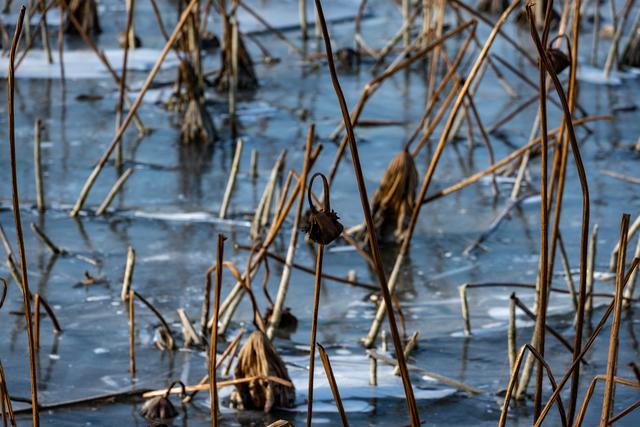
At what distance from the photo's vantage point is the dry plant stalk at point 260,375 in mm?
2199

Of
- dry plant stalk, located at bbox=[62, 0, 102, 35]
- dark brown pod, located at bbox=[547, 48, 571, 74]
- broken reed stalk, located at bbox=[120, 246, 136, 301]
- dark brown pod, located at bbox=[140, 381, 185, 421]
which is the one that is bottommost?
dark brown pod, located at bbox=[140, 381, 185, 421]

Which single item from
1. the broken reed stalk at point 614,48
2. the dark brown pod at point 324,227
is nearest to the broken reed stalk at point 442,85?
the dark brown pod at point 324,227

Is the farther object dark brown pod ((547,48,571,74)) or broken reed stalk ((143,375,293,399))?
broken reed stalk ((143,375,293,399))

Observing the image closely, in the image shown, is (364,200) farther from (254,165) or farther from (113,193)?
(254,165)

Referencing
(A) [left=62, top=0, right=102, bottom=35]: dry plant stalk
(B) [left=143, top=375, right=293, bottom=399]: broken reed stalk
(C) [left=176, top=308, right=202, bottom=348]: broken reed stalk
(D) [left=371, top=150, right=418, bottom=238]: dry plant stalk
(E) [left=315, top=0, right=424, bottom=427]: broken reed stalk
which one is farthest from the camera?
(A) [left=62, top=0, right=102, bottom=35]: dry plant stalk

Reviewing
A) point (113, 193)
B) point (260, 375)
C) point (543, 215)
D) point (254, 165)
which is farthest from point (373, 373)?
point (254, 165)

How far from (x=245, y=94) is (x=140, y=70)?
77 cm

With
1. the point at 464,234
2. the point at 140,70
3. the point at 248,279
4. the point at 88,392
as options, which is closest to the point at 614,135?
the point at 464,234

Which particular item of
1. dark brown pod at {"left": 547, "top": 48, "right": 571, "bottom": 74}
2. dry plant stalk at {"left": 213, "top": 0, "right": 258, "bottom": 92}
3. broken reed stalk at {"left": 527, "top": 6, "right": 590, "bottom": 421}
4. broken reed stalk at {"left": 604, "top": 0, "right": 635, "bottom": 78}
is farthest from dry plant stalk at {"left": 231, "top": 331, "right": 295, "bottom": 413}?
broken reed stalk at {"left": 604, "top": 0, "right": 635, "bottom": 78}

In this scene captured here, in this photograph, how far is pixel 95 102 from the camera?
5.34 m

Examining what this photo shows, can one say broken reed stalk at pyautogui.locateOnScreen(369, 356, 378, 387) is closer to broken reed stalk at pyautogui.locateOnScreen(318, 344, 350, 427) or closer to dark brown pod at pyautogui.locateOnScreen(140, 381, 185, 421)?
dark brown pod at pyautogui.locateOnScreen(140, 381, 185, 421)

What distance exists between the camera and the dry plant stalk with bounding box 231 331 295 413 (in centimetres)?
220

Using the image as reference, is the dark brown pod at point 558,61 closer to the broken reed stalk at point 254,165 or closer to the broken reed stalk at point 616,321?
the broken reed stalk at point 616,321

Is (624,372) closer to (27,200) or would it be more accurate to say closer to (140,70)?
(27,200)
